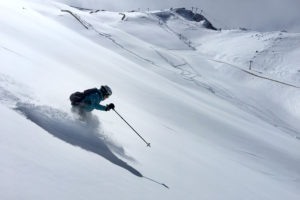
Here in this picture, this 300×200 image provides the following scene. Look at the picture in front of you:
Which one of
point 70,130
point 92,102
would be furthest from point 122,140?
point 70,130

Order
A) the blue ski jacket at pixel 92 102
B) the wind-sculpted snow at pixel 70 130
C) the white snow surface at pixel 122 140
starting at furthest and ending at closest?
the blue ski jacket at pixel 92 102 → the wind-sculpted snow at pixel 70 130 → the white snow surface at pixel 122 140

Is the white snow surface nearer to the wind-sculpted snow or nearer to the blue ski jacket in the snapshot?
the wind-sculpted snow

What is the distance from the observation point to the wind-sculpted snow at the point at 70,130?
6.11 metres

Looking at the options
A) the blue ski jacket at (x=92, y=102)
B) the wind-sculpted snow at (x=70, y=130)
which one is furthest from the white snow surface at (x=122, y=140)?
the blue ski jacket at (x=92, y=102)

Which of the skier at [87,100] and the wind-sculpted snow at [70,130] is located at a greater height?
the skier at [87,100]

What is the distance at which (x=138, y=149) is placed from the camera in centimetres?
810

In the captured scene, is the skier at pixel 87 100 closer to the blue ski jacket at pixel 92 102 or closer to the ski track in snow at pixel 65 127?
the blue ski jacket at pixel 92 102

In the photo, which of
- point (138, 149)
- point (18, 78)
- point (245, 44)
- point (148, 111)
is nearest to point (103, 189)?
point (138, 149)

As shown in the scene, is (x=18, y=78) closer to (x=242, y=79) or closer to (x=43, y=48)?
(x=43, y=48)

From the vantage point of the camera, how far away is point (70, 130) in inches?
262

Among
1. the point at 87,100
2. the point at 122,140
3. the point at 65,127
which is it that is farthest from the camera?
the point at 122,140

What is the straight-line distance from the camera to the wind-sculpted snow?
20.1ft

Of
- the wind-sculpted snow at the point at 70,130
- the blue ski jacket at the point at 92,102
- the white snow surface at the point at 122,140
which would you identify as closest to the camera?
the white snow surface at the point at 122,140

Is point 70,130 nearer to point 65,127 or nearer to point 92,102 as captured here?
point 65,127
